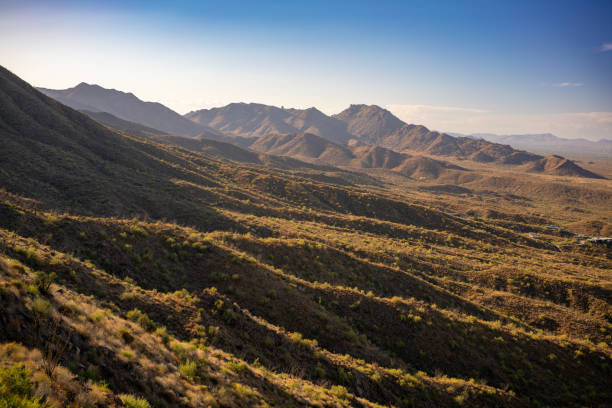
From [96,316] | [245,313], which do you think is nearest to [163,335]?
[96,316]

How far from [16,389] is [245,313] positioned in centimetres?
991

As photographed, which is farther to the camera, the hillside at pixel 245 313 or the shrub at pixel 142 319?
→ the shrub at pixel 142 319

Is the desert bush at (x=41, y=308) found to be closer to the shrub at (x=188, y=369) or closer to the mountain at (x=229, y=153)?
the shrub at (x=188, y=369)

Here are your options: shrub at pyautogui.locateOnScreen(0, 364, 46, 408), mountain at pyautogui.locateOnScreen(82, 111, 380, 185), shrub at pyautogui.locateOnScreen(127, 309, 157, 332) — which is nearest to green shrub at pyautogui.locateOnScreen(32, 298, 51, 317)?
shrub at pyautogui.locateOnScreen(0, 364, 46, 408)

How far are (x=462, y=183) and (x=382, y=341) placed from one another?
163 metres

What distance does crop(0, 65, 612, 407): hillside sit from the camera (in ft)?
23.7

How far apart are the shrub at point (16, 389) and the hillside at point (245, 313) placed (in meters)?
0.04

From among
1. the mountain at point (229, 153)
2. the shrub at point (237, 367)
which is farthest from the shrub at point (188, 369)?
the mountain at point (229, 153)

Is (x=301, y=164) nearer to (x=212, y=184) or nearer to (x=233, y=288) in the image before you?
(x=212, y=184)

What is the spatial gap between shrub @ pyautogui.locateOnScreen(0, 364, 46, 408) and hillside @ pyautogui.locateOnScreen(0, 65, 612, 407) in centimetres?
4

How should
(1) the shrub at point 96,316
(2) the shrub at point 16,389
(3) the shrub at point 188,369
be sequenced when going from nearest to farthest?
1. (2) the shrub at point 16,389
2. (3) the shrub at point 188,369
3. (1) the shrub at point 96,316

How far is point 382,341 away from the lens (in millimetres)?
16828

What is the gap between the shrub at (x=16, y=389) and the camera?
4258 millimetres

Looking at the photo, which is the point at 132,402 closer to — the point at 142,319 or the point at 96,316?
the point at 96,316
